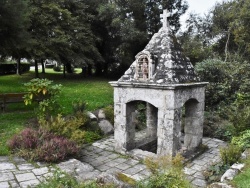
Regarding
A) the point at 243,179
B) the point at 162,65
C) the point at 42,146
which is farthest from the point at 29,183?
the point at 162,65

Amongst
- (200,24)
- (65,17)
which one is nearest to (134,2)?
(65,17)

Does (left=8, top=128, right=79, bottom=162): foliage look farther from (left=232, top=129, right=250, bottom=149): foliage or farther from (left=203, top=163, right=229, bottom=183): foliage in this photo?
(left=232, top=129, right=250, bottom=149): foliage

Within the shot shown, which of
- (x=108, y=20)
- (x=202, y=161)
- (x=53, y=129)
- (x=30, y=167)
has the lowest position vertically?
(x=202, y=161)

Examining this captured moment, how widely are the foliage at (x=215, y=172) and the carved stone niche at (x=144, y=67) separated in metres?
3.26

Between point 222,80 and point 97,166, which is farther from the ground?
point 222,80

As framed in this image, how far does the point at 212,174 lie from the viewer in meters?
6.59

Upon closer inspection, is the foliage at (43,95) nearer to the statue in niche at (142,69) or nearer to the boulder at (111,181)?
the statue in niche at (142,69)

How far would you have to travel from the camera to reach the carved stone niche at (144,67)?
7.53 meters

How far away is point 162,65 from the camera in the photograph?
7.57m

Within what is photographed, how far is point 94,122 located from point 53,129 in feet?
9.27

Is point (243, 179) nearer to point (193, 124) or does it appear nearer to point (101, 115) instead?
point (193, 124)

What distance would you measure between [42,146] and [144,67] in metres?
3.98

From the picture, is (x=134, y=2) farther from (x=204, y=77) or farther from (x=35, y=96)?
(x=35, y=96)

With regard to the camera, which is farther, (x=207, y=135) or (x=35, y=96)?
(x=207, y=135)
